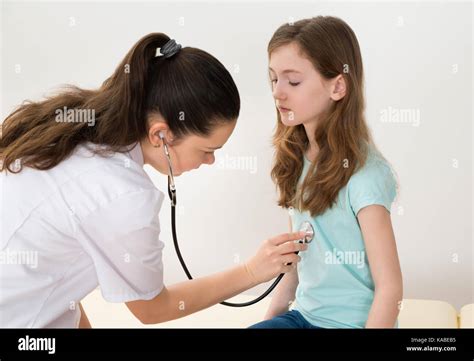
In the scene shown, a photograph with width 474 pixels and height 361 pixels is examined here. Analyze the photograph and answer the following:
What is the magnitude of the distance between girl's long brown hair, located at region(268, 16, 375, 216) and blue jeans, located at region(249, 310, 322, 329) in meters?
0.27

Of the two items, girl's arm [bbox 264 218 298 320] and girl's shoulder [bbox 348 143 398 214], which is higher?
girl's shoulder [bbox 348 143 398 214]

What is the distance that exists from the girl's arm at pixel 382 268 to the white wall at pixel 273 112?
2.86 feet

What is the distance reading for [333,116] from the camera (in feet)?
5.77

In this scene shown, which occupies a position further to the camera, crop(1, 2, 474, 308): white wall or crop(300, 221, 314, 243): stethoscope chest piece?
crop(1, 2, 474, 308): white wall

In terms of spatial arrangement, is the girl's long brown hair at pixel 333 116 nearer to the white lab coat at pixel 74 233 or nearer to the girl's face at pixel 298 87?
the girl's face at pixel 298 87

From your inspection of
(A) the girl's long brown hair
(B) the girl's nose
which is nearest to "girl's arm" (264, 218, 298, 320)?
(A) the girl's long brown hair

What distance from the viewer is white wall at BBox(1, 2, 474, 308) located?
2418 millimetres

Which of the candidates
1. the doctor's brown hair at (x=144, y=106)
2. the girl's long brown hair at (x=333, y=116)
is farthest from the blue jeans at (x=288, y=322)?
the doctor's brown hair at (x=144, y=106)

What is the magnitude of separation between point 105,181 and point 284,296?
70 centimetres

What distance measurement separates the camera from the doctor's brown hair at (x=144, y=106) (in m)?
1.50

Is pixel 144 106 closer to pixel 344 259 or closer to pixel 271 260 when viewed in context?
pixel 271 260

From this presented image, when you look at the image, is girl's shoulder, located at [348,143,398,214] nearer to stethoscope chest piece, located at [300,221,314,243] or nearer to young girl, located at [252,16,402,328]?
young girl, located at [252,16,402,328]

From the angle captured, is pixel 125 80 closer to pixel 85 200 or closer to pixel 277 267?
pixel 85 200
